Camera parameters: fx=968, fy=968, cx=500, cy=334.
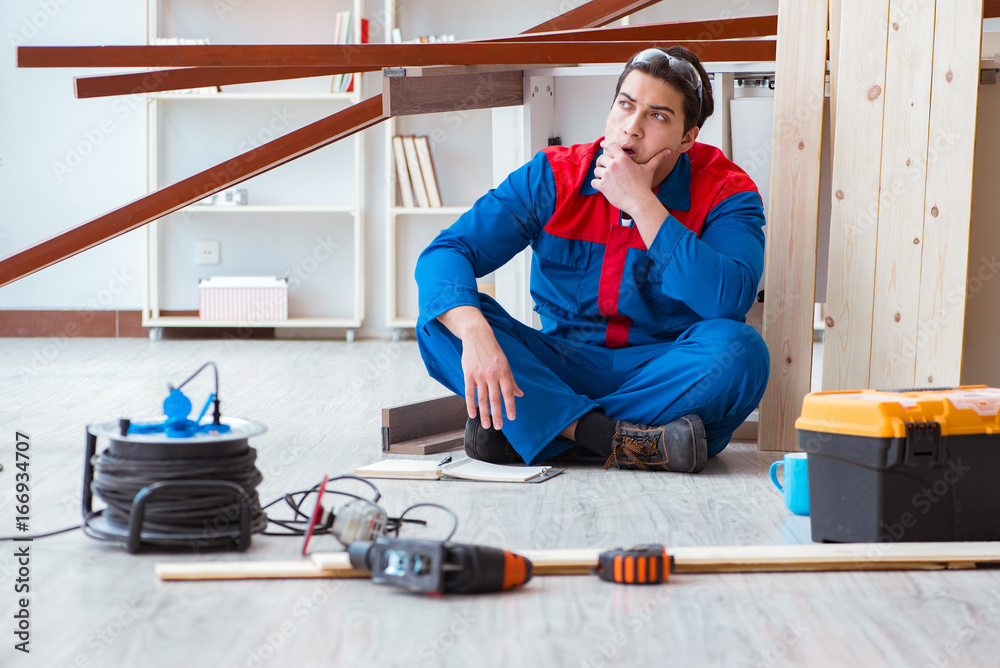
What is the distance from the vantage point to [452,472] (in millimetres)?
1902

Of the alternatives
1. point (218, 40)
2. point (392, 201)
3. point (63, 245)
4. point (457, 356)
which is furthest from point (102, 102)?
point (457, 356)

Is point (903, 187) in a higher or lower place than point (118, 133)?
lower

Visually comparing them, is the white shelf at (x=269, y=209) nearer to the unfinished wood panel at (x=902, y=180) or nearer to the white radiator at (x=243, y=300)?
the white radiator at (x=243, y=300)

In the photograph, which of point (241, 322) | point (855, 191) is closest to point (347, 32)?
point (241, 322)

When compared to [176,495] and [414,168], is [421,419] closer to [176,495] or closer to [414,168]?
[176,495]

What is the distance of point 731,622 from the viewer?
3.60ft

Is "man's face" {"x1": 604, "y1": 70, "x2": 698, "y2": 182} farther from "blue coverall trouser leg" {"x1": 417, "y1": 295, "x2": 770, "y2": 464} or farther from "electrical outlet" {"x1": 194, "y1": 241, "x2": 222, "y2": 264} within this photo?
"electrical outlet" {"x1": 194, "y1": 241, "x2": 222, "y2": 264}

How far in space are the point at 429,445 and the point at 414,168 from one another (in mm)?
3045

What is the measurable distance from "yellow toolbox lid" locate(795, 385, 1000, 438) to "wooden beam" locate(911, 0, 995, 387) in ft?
2.23

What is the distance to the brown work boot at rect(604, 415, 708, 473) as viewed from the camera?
6.40 ft

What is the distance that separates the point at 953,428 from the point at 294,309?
166 inches

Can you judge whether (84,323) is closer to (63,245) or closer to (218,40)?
(218,40)

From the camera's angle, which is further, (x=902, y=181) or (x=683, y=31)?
(x=683, y=31)

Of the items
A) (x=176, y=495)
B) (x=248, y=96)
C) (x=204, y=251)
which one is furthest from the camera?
(x=204, y=251)
